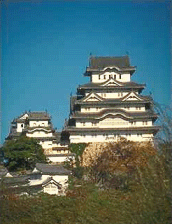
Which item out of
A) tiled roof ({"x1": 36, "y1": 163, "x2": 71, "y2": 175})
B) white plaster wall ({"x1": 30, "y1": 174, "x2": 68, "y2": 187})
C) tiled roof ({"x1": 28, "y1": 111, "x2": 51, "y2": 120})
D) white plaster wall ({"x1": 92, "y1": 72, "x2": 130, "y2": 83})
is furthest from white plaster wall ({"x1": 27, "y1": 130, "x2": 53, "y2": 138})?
white plaster wall ({"x1": 30, "y1": 174, "x2": 68, "y2": 187})

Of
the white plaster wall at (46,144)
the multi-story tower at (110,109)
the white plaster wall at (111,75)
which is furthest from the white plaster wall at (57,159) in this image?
the white plaster wall at (111,75)

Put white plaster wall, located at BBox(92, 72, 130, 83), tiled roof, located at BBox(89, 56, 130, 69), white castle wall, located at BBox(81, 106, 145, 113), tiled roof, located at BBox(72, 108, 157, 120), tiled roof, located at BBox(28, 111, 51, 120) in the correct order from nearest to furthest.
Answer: tiled roof, located at BBox(72, 108, 157, 120), white castle wall, located at BBox(81, 106, 145, 113), white plaster wall, located at BBox(92, 72, 130, 83), tiled roof, located at BBox(89, 56, 130, 69), tiled roof, located at BBox(28, 111, 51, 120)

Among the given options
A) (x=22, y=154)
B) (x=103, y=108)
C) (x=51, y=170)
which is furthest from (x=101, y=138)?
(x=51, y=170)

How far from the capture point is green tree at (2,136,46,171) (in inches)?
1357

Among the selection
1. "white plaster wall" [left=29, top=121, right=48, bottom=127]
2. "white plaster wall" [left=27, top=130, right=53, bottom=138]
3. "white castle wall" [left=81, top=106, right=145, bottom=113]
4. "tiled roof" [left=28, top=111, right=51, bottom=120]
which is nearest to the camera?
"white castle wall" [left=81, top=106, right=145, bottom=113]

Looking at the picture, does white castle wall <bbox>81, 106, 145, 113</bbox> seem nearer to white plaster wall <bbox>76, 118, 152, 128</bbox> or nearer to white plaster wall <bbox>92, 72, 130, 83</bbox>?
white plaster wall <bbox>76, 118, 152, 128</bbox>

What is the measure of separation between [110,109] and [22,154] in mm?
7978

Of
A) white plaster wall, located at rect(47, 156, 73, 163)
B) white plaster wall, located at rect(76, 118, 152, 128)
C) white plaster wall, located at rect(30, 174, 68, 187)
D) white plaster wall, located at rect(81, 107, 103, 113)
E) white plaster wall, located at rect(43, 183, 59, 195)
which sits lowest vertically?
white plaster wall, located at rect(43, 183, 59, 195)

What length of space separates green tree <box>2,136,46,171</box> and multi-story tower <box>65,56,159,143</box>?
3750 millimetres

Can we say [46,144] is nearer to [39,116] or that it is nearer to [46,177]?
[39,116]

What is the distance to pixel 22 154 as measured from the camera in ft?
113

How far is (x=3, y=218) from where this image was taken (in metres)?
13.9

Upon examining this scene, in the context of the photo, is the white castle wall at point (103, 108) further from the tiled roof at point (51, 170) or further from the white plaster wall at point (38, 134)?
the tiled roof at point (51, 170)

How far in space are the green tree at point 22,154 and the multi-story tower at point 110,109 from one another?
375cm
